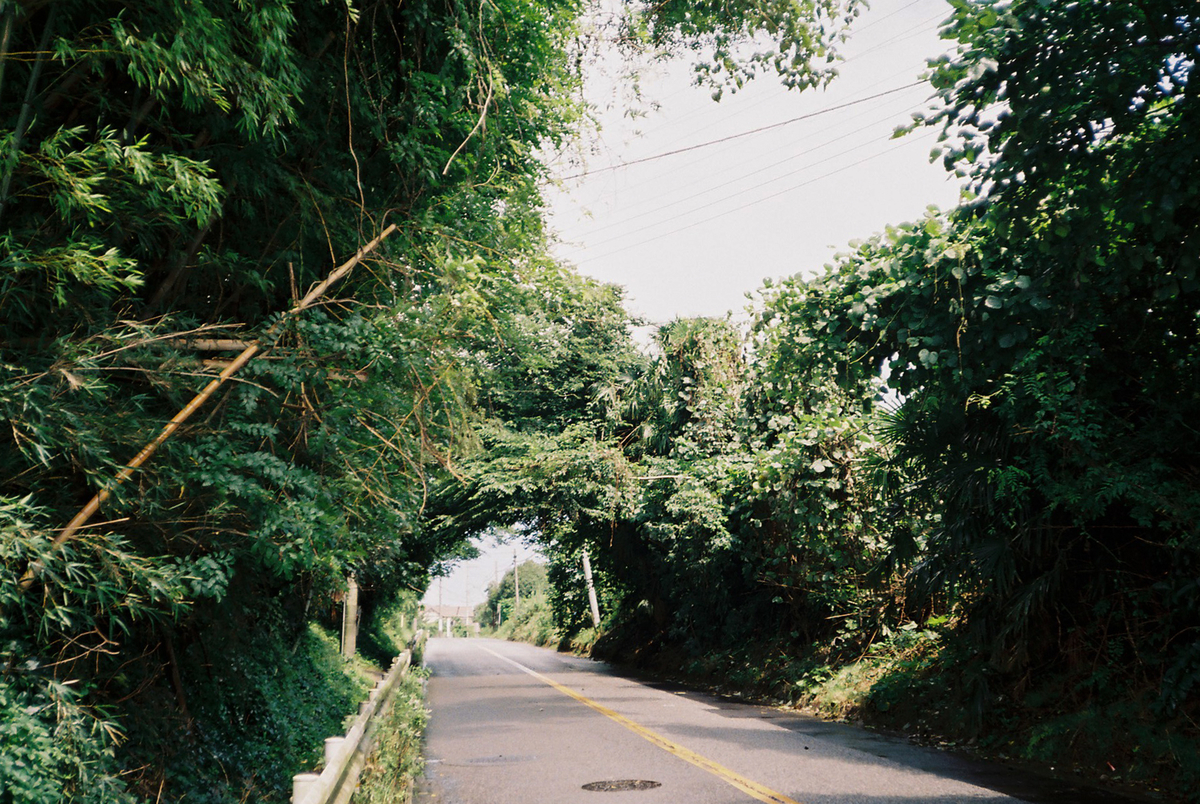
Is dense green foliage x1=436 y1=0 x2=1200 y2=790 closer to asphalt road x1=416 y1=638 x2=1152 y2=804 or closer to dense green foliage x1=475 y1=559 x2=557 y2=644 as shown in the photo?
asphalt road x1=416 y1=638 x2=1152 y2=804

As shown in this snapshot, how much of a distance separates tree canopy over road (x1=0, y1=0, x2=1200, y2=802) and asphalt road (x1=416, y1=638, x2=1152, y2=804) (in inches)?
55.2

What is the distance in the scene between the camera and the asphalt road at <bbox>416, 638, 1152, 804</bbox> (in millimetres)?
7289

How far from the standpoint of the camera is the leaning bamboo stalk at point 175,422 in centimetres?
444

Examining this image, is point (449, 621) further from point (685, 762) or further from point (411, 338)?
point (411, 338)

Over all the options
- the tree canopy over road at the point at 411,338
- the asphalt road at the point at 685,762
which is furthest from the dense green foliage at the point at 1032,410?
the asphalt road at the point at 685,762

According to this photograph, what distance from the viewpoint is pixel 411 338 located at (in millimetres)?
5598

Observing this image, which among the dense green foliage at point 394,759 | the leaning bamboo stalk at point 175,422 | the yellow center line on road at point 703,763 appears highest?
the leaning bamboo stalk at point 175,422

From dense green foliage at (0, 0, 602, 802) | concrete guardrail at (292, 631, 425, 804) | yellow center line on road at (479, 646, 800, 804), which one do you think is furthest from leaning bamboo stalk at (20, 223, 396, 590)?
yellow center line on road at (479, 646, 800, 804)

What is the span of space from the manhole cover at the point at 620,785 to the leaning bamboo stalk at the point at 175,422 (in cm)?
490

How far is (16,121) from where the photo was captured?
4461mm

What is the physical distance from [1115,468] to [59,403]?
8.67 m

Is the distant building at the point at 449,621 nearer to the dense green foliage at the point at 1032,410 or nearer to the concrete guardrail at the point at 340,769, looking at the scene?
the dense green foliage at the point at 1032,410

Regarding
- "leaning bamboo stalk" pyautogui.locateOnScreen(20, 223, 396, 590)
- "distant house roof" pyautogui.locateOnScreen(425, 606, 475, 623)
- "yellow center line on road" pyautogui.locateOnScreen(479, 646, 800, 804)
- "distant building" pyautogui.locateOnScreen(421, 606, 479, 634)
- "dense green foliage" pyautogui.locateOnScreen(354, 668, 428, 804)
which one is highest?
"distant house roof" pyautogui.locateOnScreen(425, 606, 475, 623)

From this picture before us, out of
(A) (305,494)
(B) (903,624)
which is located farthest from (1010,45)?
(B) (903,624)
